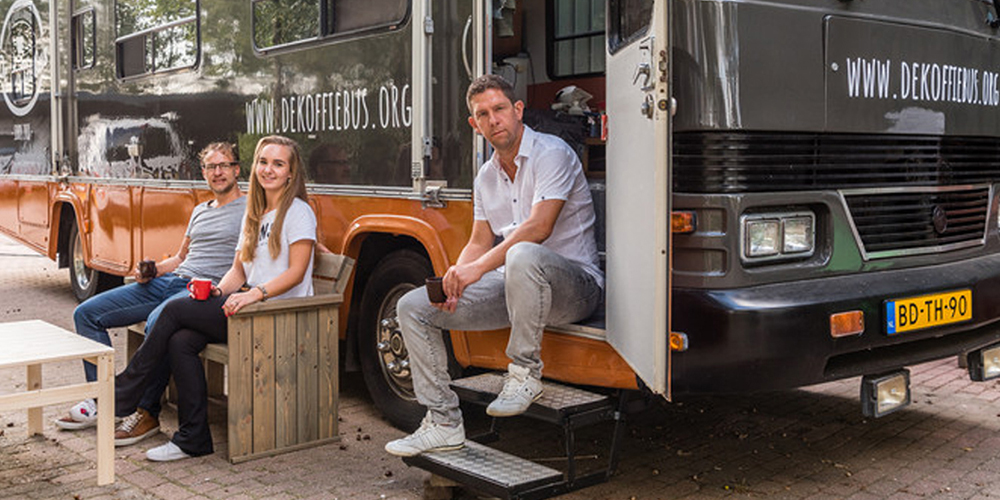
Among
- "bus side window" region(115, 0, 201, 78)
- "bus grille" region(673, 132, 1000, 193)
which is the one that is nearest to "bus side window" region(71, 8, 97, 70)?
"bus side window" region(115, 0, 201, 78)

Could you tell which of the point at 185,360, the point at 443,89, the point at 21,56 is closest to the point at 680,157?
the point at 443,89

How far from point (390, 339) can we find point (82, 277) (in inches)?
215

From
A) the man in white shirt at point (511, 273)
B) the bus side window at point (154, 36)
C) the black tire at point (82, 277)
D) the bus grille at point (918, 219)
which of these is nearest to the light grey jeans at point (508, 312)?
the man in white shirt at point (511, 273)

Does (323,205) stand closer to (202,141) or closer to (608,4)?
(202,141)

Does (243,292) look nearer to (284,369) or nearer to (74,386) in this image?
(284,369)

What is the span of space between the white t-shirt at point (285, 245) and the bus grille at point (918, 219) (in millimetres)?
2478

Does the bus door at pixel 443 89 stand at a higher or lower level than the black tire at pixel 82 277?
higher

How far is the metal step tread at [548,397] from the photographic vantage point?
4.23 metres

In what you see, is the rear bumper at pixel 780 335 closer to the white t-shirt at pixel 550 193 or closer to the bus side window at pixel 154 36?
the white t-shirt at pixel 550 193

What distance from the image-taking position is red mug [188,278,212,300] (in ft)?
16.3

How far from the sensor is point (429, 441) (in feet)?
14.5

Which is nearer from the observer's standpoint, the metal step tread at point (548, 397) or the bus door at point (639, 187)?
the bus door at point (639, 187)

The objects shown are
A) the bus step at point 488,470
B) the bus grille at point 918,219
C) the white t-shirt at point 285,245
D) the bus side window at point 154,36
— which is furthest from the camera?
the bus side window at point 154,36

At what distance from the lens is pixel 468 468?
4.23m
